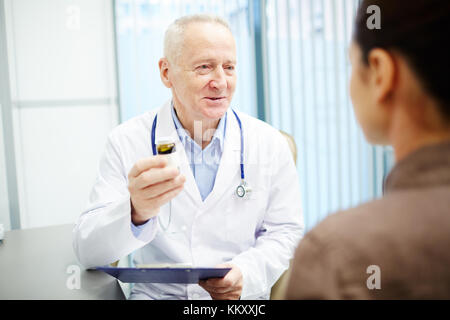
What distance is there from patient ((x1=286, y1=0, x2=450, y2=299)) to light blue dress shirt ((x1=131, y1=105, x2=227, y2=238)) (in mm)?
861

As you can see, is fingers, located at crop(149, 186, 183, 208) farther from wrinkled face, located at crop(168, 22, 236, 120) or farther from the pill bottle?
wrinkled face, located at crop(168, 22, 236, 120)

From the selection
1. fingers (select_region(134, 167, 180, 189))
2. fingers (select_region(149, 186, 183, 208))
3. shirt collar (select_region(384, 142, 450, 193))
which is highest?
shirt collar (select_region(384, 142, 450, 193))

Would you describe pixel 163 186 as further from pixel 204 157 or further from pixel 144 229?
pixel 204 157

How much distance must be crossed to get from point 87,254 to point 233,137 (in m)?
0.57

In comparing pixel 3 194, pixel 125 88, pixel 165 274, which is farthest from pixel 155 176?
pixel 3 194

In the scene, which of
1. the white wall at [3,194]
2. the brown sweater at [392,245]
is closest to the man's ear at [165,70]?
the brown sweater at [392,245]

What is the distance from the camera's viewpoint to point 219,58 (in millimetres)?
1337

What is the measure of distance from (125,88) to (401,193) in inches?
83.2

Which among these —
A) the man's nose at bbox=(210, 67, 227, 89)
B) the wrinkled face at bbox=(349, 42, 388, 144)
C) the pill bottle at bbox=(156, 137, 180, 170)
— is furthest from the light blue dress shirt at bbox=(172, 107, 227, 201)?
the wrinkled face at bbox=(349, 42, 388, 144)

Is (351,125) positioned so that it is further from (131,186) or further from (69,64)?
(131,186)

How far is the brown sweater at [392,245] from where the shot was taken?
0.42 meters

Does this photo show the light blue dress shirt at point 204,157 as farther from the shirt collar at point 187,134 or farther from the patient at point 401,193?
the patient at point 401,193

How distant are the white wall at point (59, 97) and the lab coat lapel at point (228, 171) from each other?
125 cm

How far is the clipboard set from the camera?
0.90 metres
